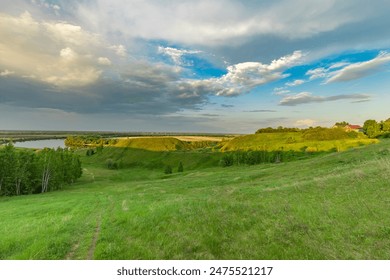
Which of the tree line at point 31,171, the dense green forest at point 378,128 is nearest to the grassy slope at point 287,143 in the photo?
the dense green forest at point 378,128

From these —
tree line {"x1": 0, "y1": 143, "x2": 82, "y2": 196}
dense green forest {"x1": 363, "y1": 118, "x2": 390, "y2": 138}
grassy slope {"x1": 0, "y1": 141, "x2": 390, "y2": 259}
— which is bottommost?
tree line {"x1": 0, "y1": 143, "x2": 82, "y2": 196}

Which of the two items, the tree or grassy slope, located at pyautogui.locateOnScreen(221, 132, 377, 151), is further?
the tree

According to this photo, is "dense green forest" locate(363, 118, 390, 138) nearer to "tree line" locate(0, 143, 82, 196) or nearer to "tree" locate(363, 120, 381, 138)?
"tree" locate(363, 120, 381, 138)

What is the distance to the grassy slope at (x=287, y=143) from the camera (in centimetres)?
10573

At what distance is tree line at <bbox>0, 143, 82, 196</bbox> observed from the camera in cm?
6228

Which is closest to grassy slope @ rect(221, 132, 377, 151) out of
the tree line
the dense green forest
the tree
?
the dense green forest

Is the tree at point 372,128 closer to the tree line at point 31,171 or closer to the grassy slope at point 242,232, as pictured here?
the grassy slope at point 242,232

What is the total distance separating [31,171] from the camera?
6962cm

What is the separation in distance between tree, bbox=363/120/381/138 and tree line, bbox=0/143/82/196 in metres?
134

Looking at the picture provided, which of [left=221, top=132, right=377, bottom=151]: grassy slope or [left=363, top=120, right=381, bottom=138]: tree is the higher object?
[left=363, top=120, right=381, bottom=138]: tree

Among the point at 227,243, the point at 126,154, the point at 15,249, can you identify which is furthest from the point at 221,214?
the point at 126,154

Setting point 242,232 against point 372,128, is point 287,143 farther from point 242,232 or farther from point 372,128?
point 242,232

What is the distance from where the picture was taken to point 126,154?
18625 cm
